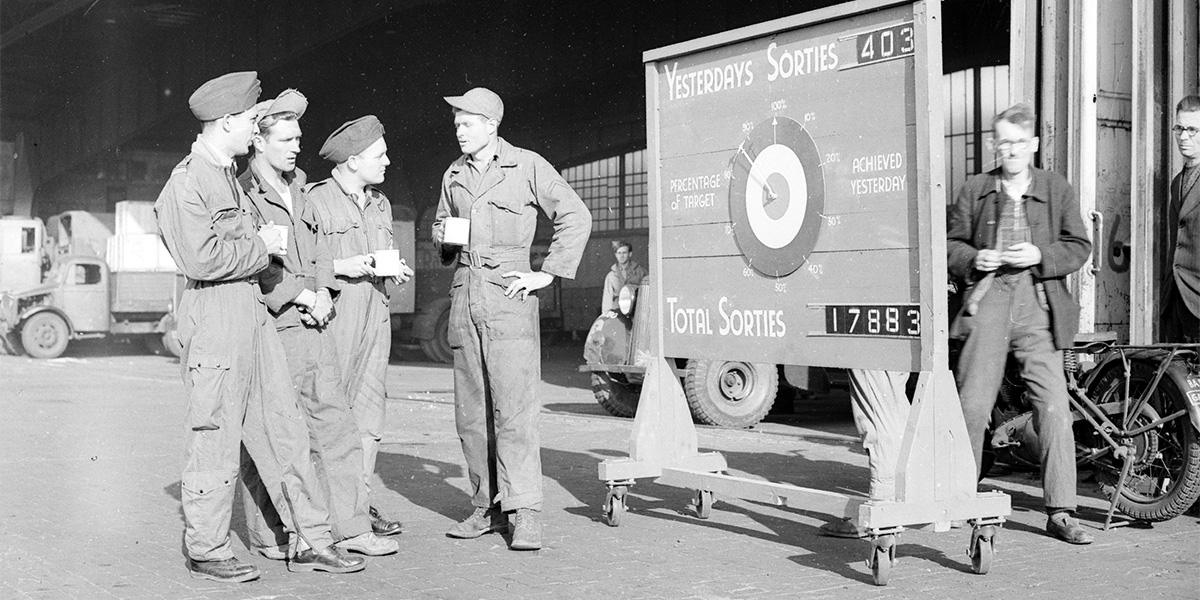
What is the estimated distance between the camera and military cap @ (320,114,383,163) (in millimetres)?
5754

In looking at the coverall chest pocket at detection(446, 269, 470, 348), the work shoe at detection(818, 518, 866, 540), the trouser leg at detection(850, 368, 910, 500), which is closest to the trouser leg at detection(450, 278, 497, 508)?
the coverall chest pocket at detection(446, 269, 470, 348)

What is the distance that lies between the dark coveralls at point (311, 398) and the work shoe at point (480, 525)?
50 centimetres

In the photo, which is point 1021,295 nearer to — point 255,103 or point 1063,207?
point 1063,207

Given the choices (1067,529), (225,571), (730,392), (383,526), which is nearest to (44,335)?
(730,392)

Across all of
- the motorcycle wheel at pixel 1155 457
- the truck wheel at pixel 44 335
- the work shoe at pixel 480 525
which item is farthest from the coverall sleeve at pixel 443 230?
the truck wheel at pixel 44 335

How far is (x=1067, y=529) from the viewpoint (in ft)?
18.3

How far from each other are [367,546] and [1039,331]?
3096 millimetres

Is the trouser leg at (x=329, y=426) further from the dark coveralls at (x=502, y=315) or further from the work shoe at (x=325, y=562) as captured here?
the dark coveralls at (x=502, y=315)

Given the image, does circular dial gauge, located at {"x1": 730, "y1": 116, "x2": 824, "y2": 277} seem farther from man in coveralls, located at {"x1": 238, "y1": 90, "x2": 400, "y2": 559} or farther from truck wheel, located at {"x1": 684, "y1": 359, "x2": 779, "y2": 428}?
truck wheel, located at {"x1": 684, "y1": 359, "x2": 779, "y2": 428}

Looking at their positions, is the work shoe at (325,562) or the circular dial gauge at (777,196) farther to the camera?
the circular dial gauge at (777,196)

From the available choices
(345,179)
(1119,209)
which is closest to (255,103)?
(345,179)

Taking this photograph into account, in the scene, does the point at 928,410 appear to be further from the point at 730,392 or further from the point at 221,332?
the point at 730,392

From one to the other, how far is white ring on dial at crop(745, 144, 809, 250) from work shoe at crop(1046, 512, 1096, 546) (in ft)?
5.63

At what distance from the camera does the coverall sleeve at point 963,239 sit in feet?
18.9
